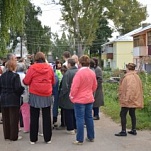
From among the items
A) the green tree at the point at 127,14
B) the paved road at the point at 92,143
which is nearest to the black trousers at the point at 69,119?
the paved road at the point at 92,143

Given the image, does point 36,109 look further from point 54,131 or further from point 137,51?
point 137,51

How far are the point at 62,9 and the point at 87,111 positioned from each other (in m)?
38.7

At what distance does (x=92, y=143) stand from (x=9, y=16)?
775 centimetres

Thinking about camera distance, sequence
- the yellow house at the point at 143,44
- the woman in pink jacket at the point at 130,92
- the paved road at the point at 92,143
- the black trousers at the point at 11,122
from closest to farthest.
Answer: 1. the paved road at the point at 92,143
2. the black trousers at the point at 11,122
3. the woman in pink jacket at the point at 130,92
4. the yellow house at the point at 143,44

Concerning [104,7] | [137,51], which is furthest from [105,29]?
[104,7]

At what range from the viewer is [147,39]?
52750 millimetres

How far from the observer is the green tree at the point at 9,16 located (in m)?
13.8

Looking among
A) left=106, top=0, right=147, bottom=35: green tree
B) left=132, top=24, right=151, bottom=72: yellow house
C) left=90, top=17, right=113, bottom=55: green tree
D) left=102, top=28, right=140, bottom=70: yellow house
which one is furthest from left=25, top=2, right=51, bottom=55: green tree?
left=132, top=24, right=151, bottom=72: yellow house

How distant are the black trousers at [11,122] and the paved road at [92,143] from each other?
0.16 m

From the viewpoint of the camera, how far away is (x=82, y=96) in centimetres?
758

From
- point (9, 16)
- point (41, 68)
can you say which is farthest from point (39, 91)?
point (9, 16)

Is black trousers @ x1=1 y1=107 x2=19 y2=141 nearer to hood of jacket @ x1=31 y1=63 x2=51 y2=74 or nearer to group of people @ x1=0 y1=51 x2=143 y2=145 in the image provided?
group of people @ x1=0 y1=51 x2=143 y2=145

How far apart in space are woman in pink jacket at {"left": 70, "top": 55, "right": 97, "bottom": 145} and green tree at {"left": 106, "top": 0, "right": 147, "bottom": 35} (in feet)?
132

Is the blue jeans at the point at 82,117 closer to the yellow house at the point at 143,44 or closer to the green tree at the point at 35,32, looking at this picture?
the yellow house at the point at 143,44
